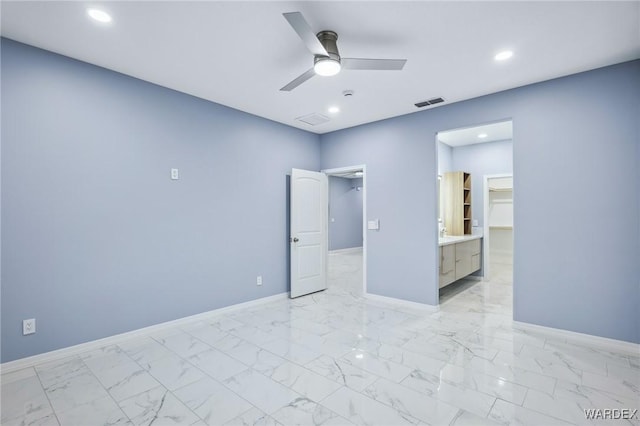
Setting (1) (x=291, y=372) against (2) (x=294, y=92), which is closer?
(1) (x=291, y=372)

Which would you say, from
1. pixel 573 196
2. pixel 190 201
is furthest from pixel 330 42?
pixel 573 196

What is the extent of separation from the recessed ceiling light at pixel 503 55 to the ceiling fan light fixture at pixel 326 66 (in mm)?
1566

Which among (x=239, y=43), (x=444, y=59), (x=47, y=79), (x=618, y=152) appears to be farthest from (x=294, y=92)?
(x=618, y=152)

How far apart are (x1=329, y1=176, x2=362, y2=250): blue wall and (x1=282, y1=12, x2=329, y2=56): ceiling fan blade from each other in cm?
781

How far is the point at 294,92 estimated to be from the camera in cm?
369

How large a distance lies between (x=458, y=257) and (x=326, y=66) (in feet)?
13.2

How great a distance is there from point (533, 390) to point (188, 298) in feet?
11.6

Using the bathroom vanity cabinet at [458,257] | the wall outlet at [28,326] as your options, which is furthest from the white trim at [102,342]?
the bathroom vanity cabinet at [458,257]

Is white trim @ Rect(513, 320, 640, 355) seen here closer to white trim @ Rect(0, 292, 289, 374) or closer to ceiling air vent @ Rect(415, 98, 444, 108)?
ceiling air vent @ Rect(415, 98, 444, 108)

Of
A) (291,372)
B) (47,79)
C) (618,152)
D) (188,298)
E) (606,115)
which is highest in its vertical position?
(47,79)

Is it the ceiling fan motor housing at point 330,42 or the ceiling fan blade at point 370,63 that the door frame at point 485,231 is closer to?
the ceiling fan blade at point 370,63

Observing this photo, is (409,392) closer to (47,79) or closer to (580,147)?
(580,147)

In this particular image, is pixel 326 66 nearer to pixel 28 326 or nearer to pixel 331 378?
pixel 331 378

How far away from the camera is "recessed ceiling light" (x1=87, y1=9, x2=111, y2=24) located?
2219mm
